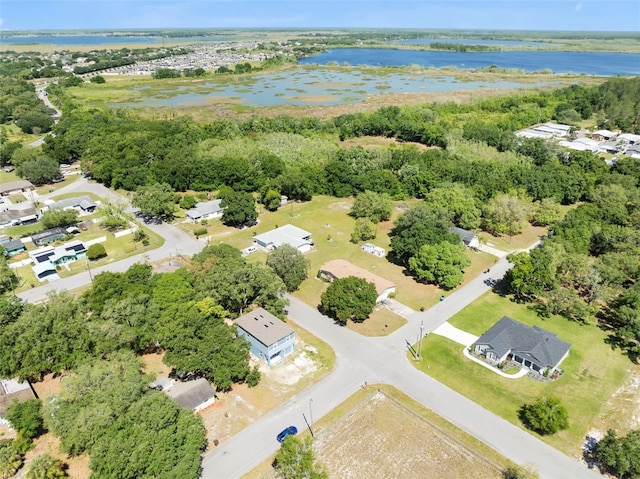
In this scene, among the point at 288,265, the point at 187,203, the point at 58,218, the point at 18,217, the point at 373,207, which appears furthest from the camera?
the point at 187,203

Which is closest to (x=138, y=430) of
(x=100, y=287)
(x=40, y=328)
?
(x=40, y=328)

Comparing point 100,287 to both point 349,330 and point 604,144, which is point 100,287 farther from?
point 604,144

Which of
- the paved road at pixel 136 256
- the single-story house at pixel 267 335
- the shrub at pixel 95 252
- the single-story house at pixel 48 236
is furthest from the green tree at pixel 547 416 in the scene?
the single-story house at pixel 48 236

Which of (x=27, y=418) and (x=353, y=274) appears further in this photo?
(x=353, y=274)

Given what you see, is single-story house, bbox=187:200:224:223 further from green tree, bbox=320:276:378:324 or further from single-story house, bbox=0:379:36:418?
single-story house, bbox=0:379:36:418

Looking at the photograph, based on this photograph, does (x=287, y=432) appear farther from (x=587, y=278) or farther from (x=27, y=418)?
(x=587, y=278)

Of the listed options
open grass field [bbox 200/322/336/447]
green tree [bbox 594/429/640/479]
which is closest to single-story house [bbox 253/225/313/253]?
open grass field [bbox 200/322/336/447]

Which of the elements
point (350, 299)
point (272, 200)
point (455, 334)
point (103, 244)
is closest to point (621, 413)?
point (455, 334)
